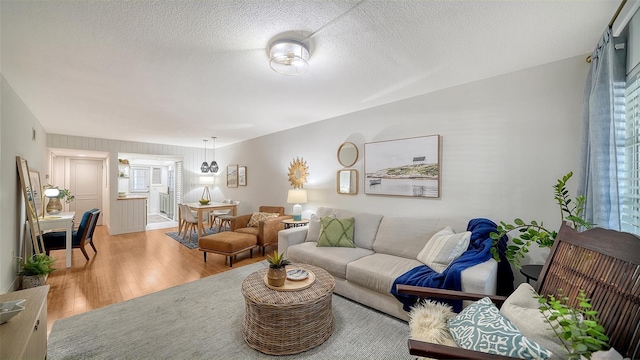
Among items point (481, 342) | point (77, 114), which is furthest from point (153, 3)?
point (77, 114)

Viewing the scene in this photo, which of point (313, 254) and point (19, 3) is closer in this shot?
point (19, 3)

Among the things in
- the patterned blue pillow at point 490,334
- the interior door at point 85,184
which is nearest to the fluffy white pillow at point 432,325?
the patterned blue pillow at point 490,334

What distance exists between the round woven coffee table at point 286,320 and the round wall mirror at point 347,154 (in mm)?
2146

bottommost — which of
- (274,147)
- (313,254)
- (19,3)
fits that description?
(313,254)

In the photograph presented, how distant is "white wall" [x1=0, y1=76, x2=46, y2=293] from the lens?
2371mm

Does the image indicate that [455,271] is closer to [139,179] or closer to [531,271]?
[531,271]

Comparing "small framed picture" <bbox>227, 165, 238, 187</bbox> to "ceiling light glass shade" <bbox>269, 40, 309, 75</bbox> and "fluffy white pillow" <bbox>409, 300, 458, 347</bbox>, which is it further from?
"fluffy white pillow" <bbox>409, 300, 458, 347</bbox>

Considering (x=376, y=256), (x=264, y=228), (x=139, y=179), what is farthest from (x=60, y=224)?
(x=139, y=179)

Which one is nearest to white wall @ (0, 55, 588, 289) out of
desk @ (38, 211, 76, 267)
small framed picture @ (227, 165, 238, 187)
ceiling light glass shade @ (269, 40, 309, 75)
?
desk @ (38, 211, 76, 267)

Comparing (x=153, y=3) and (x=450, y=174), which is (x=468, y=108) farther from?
(x=153, y=3)

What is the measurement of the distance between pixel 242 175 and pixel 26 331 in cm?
509

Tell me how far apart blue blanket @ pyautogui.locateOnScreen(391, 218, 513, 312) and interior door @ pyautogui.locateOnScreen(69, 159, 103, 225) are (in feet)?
29.1

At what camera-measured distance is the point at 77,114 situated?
368cm

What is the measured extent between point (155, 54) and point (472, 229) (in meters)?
3.36
